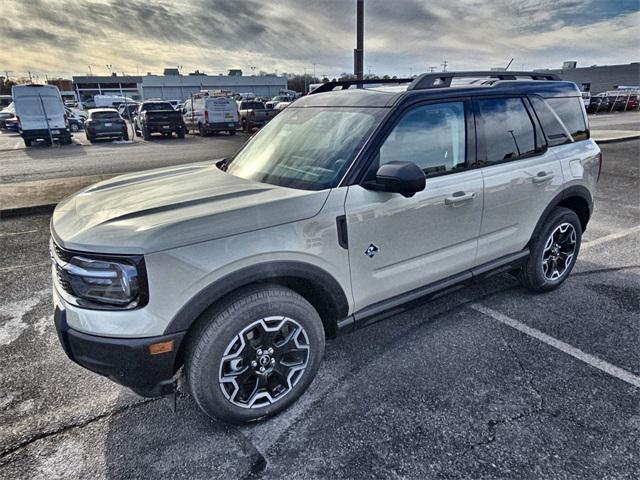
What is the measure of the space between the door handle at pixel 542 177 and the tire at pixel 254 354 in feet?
7.15

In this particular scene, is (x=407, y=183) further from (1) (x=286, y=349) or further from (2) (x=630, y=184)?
(2) (x=630, y=184)

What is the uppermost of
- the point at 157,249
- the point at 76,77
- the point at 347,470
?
the point at 76,77

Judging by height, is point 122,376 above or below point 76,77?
below

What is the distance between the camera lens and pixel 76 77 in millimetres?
84562

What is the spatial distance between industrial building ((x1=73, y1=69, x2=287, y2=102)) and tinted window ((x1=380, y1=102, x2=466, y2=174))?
66.0 meters

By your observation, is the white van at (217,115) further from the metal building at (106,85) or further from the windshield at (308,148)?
the metal building at (106,85)

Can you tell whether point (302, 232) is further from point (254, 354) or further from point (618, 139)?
point (618, 139)

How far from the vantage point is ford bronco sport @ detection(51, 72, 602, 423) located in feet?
6.38

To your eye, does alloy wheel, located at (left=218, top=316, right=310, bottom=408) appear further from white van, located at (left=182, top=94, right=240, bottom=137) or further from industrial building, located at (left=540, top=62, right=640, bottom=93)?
industrial building, located at (left=540, top=62, right=640, bottom=93)

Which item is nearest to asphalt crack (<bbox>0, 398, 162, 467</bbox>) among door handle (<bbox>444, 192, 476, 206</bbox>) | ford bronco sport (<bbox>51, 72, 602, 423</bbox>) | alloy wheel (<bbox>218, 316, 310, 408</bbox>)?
ford bronco sport (<bbox>51, 72, 602, 423</bbox>)

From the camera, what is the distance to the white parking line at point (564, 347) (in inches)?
105

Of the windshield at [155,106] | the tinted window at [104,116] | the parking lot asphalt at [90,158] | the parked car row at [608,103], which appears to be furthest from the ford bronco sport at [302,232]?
the parked car row at [608,103]

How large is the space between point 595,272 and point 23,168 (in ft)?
45.0

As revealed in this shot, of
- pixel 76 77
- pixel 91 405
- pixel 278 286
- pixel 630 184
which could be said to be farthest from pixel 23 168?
pixel 76 77
